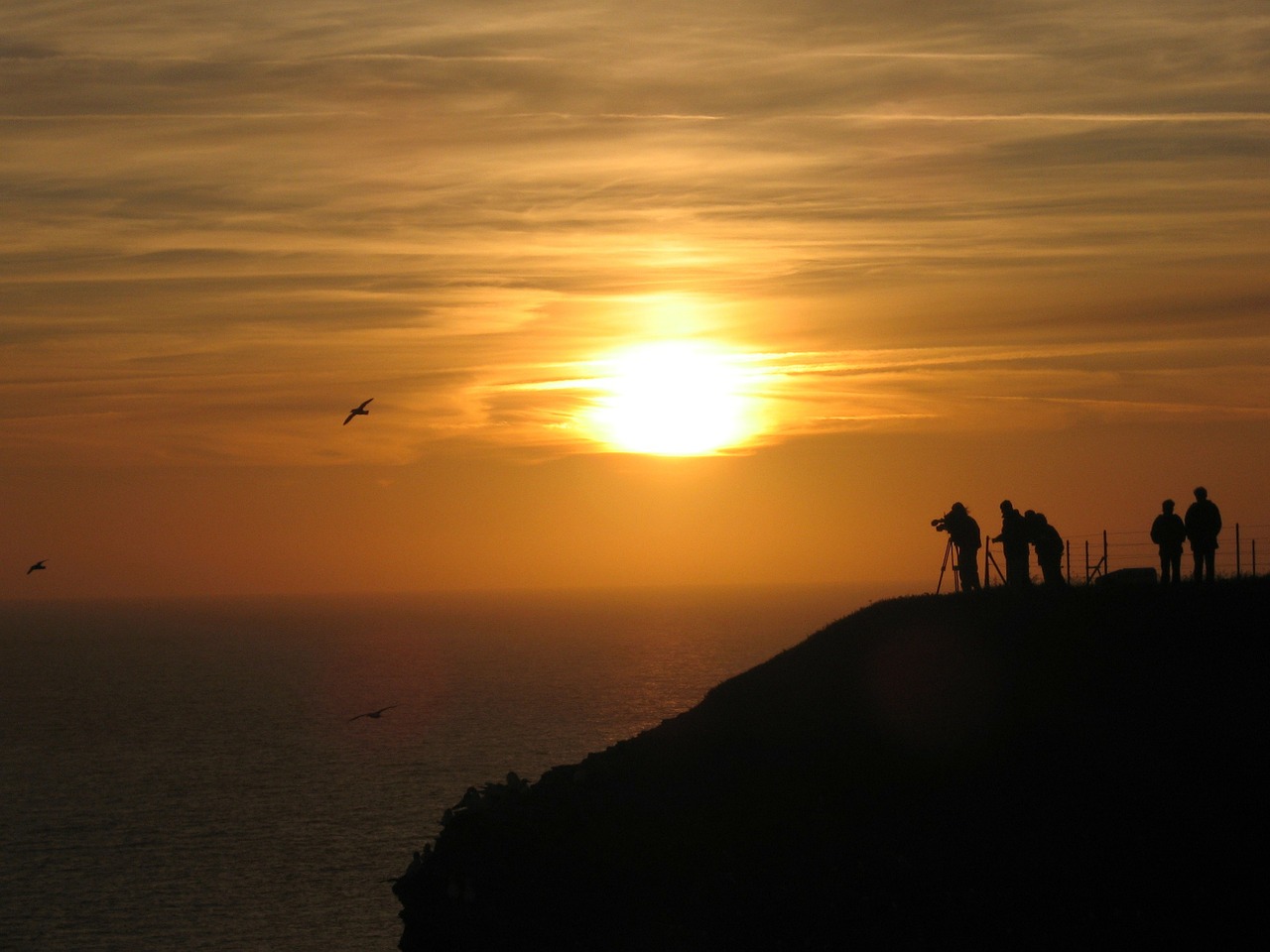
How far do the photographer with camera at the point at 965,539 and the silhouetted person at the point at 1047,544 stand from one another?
2.23 m

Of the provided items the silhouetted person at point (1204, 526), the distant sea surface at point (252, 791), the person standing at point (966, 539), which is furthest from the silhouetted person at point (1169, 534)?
the distant sea surface at point (252, 791)

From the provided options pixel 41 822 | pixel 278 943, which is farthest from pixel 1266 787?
pixel 41 822

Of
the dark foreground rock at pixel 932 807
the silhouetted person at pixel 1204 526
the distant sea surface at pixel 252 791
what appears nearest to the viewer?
the dark foreground rock at pixel 932 807

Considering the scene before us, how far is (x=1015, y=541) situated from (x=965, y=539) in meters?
1.98

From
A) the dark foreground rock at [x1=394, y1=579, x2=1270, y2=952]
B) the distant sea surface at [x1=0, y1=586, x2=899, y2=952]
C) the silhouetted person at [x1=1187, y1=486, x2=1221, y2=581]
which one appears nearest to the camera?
the dark foreground rock at [x1=394, y1=579, x2=1270, y2=952]

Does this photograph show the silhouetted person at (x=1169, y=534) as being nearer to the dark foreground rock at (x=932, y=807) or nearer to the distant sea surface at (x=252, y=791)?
the dark foreground rock at (x=932, y=807)

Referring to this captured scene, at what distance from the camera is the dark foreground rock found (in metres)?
25.2

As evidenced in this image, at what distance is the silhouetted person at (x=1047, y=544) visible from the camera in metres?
39.1

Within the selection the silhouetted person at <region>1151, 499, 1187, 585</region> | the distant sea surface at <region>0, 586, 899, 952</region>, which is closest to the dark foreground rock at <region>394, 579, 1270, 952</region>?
the silhouetted person at <region>1151, 499, 1187, 585</region>

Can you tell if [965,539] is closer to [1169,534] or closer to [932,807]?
[1169,534]

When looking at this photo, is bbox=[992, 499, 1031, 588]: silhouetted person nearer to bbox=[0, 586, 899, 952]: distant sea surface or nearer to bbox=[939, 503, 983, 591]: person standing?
bbox=[939, 503, 983, 591]: person standing

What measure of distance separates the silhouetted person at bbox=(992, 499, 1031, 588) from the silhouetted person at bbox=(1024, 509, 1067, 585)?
275 millimetres

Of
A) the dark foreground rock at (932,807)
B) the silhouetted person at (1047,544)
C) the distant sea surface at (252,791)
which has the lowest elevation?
the distant sea surface at (252,791)

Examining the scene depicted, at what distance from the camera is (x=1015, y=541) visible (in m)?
39.8
